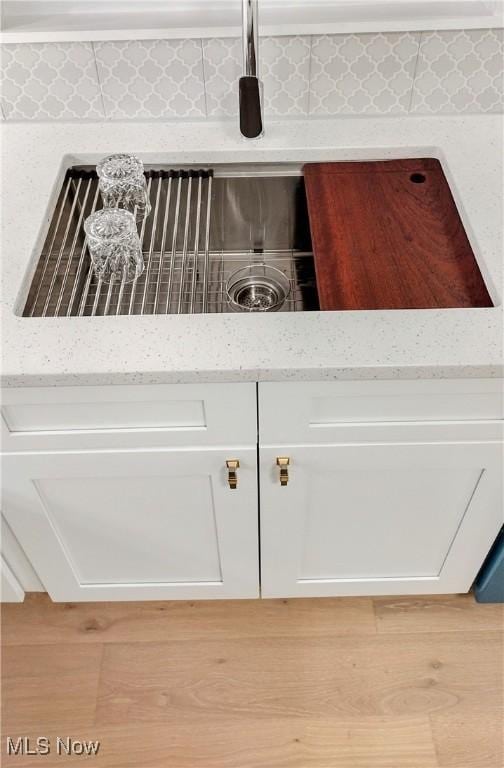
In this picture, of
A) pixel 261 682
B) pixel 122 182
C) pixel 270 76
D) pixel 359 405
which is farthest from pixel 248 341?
pixel 261 682

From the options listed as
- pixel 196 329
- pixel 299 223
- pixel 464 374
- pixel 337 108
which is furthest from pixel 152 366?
pixel 337 108

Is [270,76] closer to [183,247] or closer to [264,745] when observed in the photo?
[183,247]

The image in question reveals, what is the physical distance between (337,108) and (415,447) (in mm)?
790

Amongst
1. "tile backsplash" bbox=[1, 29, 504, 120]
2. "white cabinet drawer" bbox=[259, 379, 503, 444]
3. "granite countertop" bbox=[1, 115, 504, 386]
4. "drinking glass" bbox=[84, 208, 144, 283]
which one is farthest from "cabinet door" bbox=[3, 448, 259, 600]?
"tile backsplash" bbox=[1, 29, 504, 120]

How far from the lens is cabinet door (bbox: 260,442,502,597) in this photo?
125 centimetres

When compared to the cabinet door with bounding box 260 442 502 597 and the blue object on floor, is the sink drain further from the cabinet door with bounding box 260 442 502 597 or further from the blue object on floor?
the blue object on floor

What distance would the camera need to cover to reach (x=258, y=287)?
4.76 ft

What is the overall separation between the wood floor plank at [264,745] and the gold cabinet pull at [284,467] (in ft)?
2.15

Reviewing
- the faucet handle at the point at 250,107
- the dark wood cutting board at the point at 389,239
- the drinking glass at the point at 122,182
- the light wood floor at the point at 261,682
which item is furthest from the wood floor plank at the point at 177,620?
the faucet handle at the point at 250,107

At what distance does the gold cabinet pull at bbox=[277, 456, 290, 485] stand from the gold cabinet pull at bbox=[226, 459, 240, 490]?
77 mm

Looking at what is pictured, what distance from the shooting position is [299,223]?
1.50m

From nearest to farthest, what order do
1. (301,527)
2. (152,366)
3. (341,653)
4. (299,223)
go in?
1. (152,366)
2. (301,527)
3. (299,223)
4. (341,653)

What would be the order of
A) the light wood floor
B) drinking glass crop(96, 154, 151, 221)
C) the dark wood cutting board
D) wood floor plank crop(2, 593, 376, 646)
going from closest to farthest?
1. the dark wood cutting board
2. drinking glass crop(96, 154, 151, 221)
3. the light wood floor
4. wood floor plank crop(2, 593, 376, 646)

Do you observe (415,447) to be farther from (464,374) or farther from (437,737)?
(437,737)
